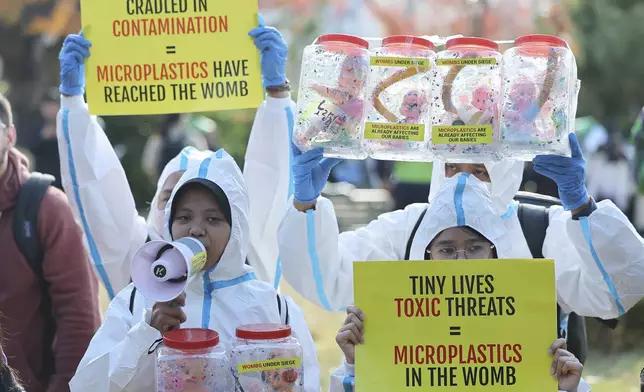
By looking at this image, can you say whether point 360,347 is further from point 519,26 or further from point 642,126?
point 519,26

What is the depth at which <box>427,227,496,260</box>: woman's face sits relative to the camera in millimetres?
3984

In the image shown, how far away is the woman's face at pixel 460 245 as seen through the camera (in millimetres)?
3984

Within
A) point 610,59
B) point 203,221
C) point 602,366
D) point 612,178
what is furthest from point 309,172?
point 610,59

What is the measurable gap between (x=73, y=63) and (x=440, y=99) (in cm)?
176

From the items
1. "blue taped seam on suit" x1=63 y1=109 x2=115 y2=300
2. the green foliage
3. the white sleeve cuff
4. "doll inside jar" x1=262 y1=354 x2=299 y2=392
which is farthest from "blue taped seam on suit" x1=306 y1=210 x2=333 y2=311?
the green foliage

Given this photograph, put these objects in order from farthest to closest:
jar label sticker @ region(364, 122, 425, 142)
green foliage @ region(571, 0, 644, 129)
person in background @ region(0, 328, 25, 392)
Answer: green foliage @ region(571, 0, 644, 129), jar label sticker @ region(364, 122, 425, 142), person in background @ region(0, 328, 25, 392)

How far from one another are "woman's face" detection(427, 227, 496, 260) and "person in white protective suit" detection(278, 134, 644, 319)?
0.33ft

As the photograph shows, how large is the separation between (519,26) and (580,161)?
2392 cm

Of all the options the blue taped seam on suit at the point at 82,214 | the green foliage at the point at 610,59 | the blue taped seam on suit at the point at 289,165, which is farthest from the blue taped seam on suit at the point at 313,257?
the green foliage at the point at 610,59

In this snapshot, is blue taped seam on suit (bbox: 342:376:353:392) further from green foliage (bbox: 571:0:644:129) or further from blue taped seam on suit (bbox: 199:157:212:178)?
green foliage (bbox: 571:0:644:129)

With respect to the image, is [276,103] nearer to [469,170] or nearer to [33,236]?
[469,170]

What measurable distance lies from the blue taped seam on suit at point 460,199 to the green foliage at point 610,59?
24945 millimetres

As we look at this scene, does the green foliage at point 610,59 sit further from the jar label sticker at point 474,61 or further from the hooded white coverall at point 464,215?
the jar label sticker at point 474,61

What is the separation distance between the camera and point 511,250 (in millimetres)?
4180
